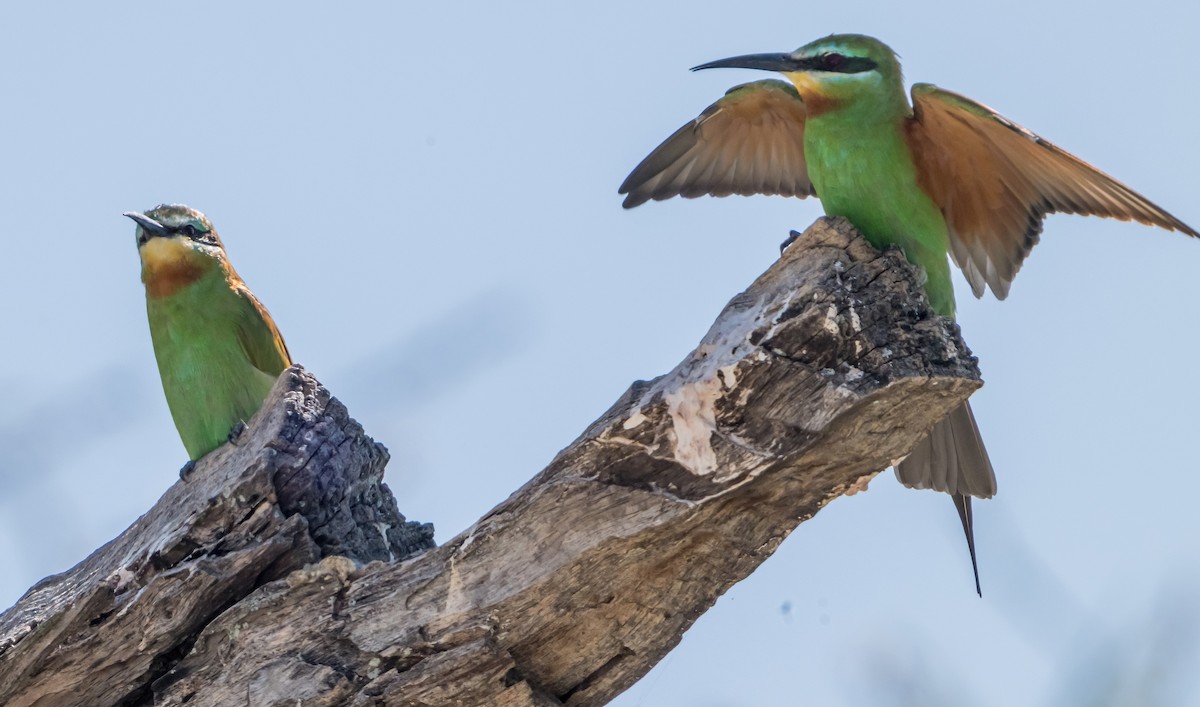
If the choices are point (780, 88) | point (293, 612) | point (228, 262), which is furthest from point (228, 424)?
point (780, 88)

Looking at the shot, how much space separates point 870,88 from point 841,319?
5.15 feet

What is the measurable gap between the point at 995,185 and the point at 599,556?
1943 millimetres

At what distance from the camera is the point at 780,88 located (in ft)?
15.1

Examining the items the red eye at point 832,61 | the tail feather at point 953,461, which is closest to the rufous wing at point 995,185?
the red eye at point 832,61

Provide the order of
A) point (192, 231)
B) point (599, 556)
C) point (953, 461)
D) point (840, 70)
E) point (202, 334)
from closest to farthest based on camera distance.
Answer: point (599, 556), point (953, 461), point (840, 70), point (202, 334), point (192, 231)

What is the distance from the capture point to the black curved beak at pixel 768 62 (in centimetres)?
436

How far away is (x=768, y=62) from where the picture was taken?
4406 mm

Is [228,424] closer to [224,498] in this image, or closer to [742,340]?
[224,498]

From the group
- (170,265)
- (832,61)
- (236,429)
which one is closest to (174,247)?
(170,265)

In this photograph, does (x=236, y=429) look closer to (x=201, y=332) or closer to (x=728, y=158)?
(x=201, y=332)

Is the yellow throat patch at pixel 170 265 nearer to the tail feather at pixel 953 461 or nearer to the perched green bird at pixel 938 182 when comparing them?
the perched green bird at pixel 938 182

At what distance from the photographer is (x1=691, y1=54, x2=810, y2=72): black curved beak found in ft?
14.3

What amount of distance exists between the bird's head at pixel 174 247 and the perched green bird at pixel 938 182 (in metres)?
1.83

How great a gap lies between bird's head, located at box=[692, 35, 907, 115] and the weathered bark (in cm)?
129
